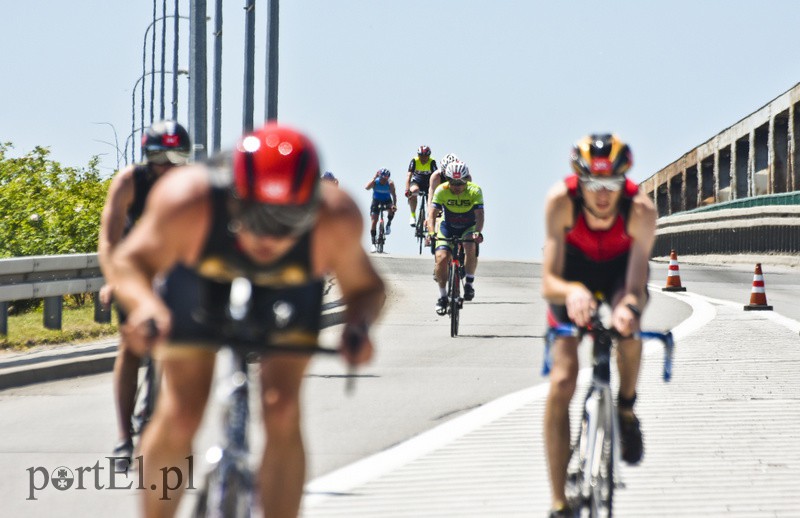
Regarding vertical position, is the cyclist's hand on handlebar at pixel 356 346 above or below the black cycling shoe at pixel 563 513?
above

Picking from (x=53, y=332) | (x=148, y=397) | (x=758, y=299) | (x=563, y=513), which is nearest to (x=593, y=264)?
(x=563, y=513)

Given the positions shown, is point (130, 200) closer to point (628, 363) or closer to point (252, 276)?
point (628, 363)

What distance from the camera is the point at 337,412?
1070 cm

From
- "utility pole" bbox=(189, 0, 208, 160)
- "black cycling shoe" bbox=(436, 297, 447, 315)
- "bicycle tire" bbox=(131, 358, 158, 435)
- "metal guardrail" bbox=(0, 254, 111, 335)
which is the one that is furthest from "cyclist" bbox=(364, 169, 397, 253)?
"bicycle tire" bbox=(131, 358, 158, 435)

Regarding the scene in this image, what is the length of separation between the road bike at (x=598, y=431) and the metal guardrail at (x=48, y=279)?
30.6ft

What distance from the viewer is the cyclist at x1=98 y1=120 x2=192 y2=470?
7855 mm

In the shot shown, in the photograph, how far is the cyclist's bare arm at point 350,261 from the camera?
190 inches

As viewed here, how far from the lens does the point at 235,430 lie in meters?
4.50

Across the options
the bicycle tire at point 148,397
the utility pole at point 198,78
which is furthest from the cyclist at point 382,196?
the bicycle tire at point 148,397

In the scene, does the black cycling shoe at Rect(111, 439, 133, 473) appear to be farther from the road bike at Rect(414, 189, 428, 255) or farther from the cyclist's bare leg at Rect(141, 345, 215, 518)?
the road bike at Rect(414, 189, 428, 255)

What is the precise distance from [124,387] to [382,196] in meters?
25.2

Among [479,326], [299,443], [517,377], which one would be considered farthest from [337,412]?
[479,326]

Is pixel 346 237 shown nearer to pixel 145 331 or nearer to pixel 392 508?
pixel 145 331

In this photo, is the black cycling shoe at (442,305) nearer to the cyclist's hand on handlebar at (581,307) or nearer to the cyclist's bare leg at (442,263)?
the cyclist's bare leg at (442,263)
